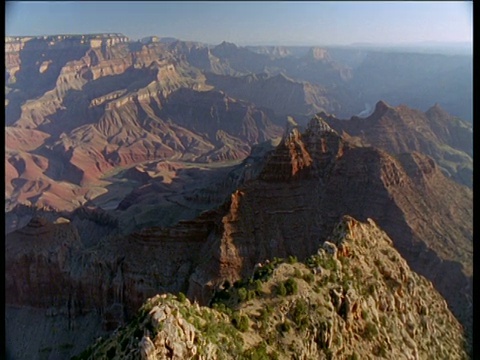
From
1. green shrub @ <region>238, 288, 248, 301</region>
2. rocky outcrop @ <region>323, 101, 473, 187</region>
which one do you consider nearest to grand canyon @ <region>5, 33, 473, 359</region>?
green shrub @ <region>238, 288, 248, 301</region>

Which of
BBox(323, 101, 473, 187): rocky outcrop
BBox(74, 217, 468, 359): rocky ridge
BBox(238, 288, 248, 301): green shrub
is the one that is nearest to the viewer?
BBox(74, 217, 468, 359): rocky ridge

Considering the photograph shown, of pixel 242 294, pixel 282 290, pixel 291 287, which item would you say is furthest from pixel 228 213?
pixel 242 294

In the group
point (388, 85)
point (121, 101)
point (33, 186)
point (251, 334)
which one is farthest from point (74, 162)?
point (251, 334)

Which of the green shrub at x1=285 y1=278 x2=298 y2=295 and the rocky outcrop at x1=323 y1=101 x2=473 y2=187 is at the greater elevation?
the green shrub at x1=285 y1=278 x2=298 y2=295

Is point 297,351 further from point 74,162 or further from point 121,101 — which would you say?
point 121,101

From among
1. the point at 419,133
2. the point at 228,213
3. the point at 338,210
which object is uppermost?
the point at 228,213

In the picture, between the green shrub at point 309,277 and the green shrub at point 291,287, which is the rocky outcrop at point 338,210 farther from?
the green shrub at point 291,287

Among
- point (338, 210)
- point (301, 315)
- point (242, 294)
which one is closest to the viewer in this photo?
point (301, 315)

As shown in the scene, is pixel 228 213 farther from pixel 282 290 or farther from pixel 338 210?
pixel 282 290

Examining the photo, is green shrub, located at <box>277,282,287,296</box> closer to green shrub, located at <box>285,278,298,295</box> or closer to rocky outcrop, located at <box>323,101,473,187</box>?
green shrub, located at <box>285,278,298,295</box>
